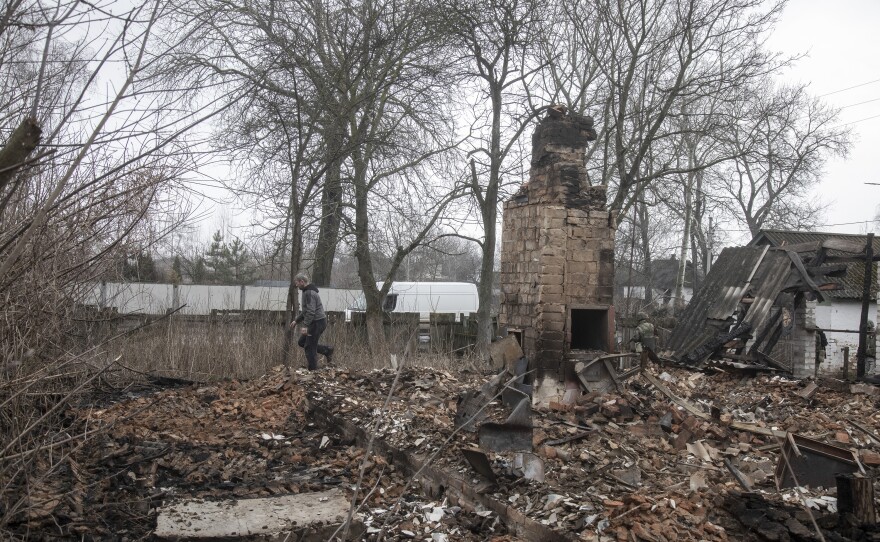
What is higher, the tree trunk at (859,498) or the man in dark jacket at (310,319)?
the man in dark jacket at (310,319)

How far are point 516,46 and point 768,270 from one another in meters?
7.18

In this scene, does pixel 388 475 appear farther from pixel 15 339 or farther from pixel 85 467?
pixel 15 339

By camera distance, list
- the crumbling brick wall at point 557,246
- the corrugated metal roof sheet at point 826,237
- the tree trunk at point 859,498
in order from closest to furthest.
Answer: the tree trunk at point 859,498, the crumbling brick wall at point 557,246, the corrugated metal roof sheet at point 826,237

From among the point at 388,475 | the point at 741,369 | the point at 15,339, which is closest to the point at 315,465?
the point at 388,475

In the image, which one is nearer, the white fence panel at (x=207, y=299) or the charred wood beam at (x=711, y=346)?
the charred wood beam at (x=711, y=346)

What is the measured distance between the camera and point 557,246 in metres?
8.30

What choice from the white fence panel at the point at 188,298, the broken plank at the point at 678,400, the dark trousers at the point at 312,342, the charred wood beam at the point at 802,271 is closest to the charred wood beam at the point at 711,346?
the charred wood beam at the point at 802,271

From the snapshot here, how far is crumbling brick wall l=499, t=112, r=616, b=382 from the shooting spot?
828cm

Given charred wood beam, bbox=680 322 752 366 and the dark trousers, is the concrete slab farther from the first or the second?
charred wood beam, bbox=680 322 752 366

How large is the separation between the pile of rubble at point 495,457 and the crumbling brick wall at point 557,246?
0.70 metres

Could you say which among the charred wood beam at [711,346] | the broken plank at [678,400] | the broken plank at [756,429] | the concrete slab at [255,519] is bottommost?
the concrete slab at [255,519]

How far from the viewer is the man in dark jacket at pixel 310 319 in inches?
460

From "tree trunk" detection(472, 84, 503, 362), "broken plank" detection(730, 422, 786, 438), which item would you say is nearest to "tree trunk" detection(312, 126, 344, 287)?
"tree trunk" detection(472, 84, 503, 362)

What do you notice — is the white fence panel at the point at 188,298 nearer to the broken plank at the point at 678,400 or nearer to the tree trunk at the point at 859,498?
the broken plank at the point at 678,400
